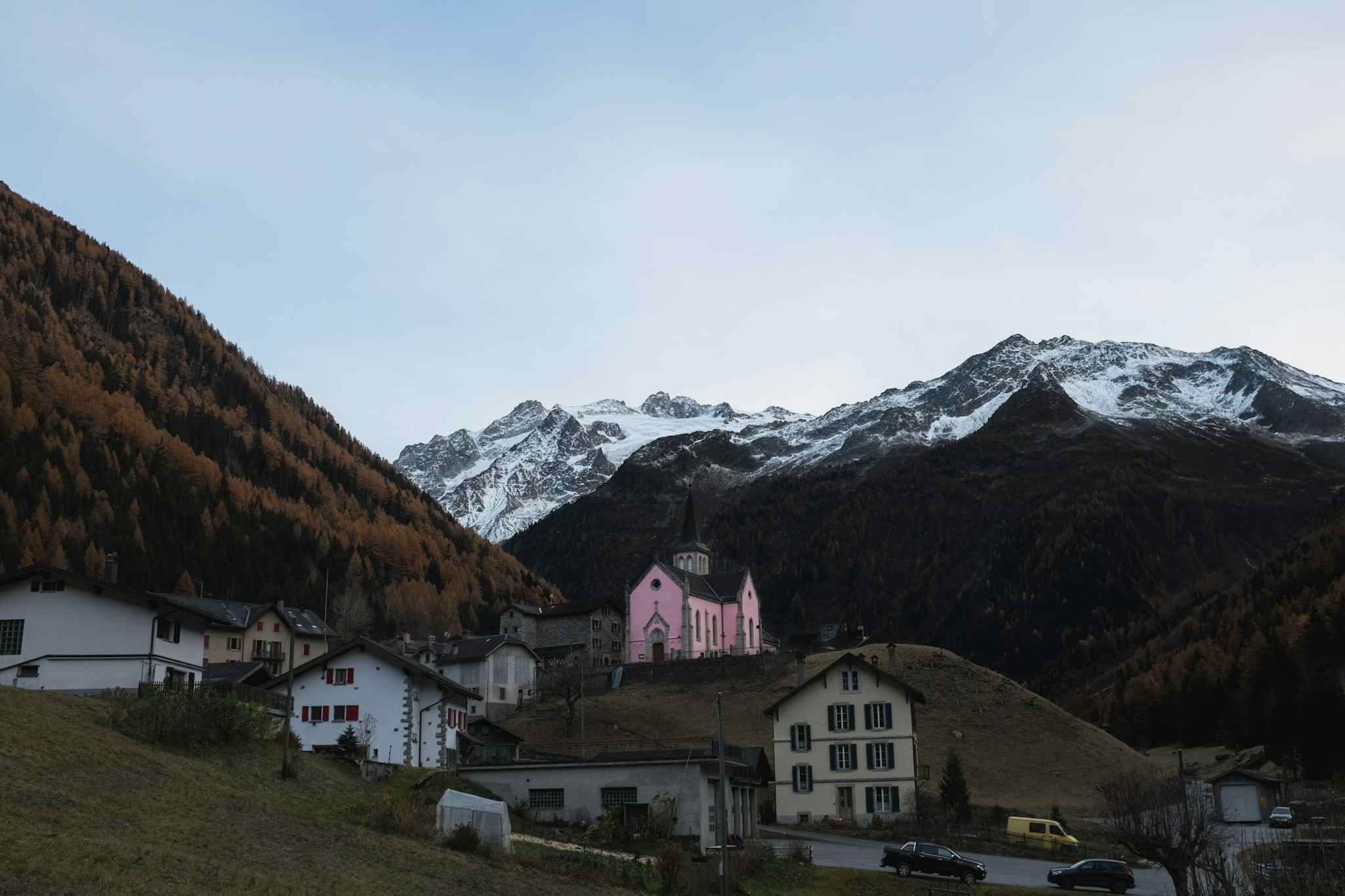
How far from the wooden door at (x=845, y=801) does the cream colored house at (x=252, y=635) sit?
43276 millimetres

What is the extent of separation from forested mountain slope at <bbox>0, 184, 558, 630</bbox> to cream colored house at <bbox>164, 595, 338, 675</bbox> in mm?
28374

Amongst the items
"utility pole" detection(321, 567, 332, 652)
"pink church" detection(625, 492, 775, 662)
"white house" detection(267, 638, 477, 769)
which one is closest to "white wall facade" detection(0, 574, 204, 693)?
"utility pole" detection(321, 567, 332, 652)

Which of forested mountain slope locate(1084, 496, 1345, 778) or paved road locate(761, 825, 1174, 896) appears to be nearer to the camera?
paved road locate(761, 825, 1174, 896)

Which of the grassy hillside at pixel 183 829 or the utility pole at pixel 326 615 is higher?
the utility pole at pixel 326 615

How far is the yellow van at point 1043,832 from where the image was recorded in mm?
58281

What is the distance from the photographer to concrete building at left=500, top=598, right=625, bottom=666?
117125 millimetres

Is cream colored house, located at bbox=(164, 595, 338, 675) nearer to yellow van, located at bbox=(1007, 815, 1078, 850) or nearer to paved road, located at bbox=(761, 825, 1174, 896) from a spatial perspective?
paved road, located at bbox=(761, 825, 1174, 896)

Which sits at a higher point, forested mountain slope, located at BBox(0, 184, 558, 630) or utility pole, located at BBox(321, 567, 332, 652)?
forested mountain slope, located at BBox(0, 184, 558, 630)

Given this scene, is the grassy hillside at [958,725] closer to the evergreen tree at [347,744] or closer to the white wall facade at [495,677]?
the white wall facade at [495,677]

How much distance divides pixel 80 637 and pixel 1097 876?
44.9 metres

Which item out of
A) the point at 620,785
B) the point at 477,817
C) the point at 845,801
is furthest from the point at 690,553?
the point at 477,817

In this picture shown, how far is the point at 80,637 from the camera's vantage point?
183ft

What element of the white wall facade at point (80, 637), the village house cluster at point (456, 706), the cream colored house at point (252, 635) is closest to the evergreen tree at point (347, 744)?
the village house cluster at point (456, 706)

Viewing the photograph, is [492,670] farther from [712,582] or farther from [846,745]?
[712,582]
